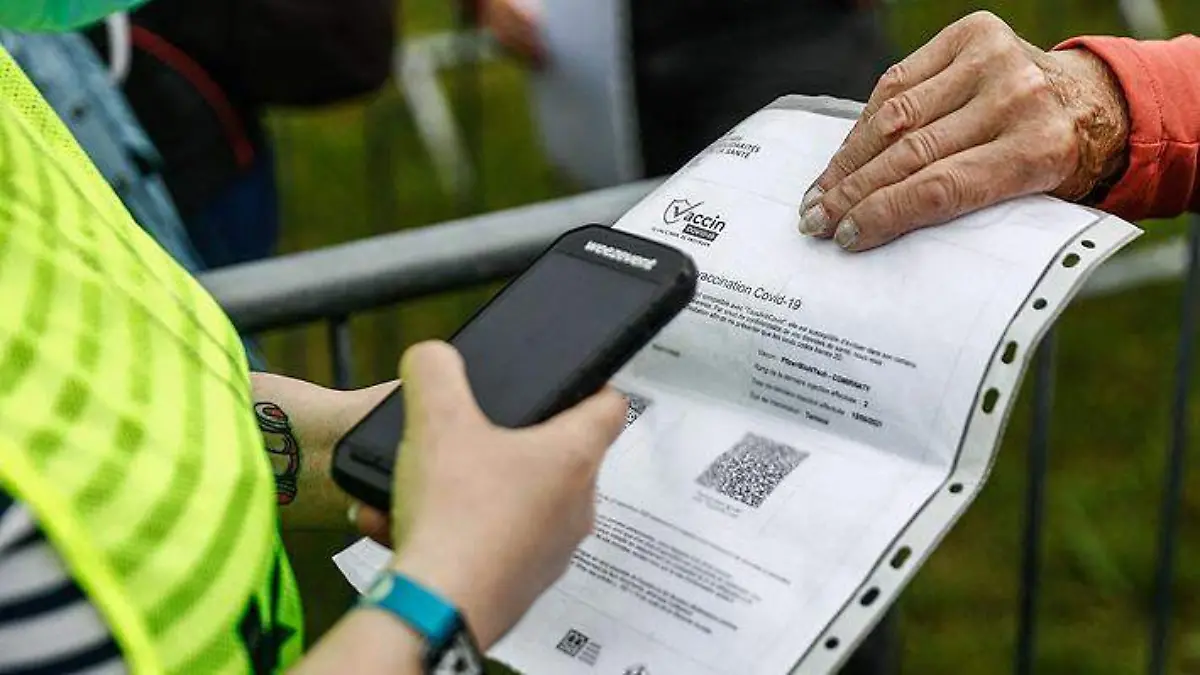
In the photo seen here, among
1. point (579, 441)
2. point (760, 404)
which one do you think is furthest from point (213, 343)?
point (760, 404)

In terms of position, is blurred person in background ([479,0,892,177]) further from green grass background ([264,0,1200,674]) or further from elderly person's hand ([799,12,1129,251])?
elderly person's hand ([799,12,1129,251])

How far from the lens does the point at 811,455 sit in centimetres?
102

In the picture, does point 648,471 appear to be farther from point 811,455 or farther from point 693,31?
point 693,31

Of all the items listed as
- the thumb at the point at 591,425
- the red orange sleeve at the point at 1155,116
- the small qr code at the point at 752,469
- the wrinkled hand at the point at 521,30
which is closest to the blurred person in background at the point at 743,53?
the wrinkled hand at the point at 521,30

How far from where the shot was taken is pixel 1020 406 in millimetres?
3176

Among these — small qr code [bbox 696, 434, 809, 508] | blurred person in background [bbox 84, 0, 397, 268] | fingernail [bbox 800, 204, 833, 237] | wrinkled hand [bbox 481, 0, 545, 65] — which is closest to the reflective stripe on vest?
small qr code [bbox 696, 434, 809, 508]

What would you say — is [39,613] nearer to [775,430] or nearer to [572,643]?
[572,643]

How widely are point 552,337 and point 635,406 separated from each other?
7.2 inches

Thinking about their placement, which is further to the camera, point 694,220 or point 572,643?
point 694,220

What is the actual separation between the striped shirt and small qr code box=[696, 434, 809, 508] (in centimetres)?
38

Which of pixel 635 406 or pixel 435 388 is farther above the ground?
pixel 435 388

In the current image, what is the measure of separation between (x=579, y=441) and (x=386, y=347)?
106 inches

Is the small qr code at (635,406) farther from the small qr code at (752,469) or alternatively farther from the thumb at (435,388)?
the thumb at (435,388)

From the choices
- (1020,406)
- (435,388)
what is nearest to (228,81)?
(435,388)
